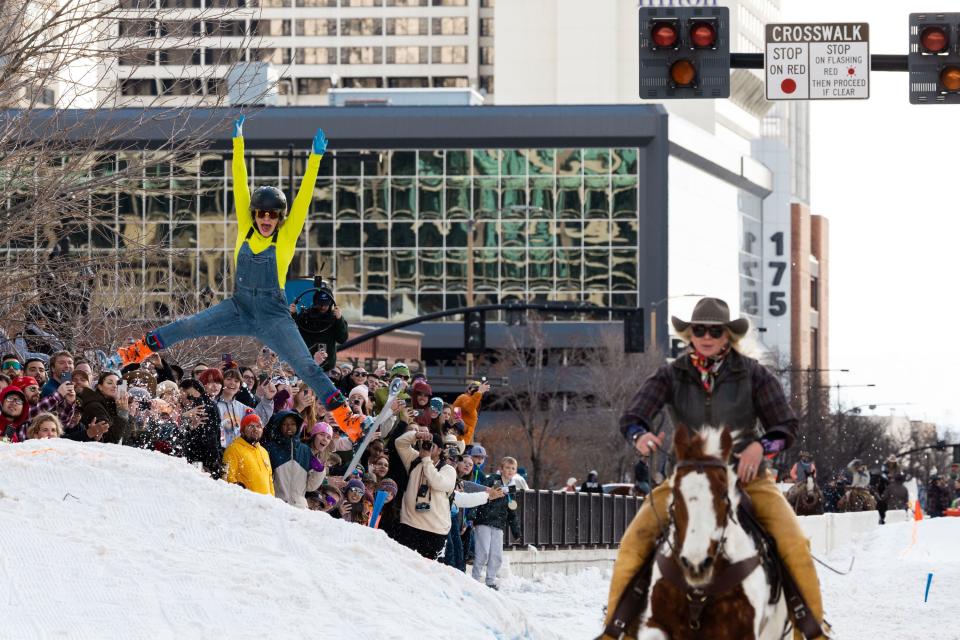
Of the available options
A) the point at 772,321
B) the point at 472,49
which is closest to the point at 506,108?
the point at 772,321

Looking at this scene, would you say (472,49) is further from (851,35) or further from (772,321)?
(851,35)

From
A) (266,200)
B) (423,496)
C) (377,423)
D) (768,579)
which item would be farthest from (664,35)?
(768,579)

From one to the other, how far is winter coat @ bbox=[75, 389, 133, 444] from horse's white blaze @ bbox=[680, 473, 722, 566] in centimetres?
687

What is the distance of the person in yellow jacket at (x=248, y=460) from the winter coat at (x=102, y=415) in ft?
2.71

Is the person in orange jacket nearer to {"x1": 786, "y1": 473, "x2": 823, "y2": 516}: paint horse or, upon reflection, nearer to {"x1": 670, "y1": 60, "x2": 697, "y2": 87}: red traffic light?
{"x1": 670, "y1": 60, "x2": 697, "y2": 87}: red traffic light

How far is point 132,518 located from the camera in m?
11.6

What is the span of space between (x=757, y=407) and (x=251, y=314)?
4.46 meters

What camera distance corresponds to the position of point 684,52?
16453 millimetres

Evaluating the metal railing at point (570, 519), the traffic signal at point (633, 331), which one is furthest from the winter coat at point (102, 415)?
the traffic signal at point (633, 331)

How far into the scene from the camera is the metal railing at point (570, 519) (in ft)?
90.5

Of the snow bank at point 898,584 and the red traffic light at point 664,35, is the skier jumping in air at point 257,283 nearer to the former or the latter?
the red traffic light at point 664,35

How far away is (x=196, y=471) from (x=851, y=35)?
834cm

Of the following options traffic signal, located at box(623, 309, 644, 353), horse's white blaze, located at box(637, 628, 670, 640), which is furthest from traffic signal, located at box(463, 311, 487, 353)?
horse's white blaze, located at box(637, 628, 670, 640)

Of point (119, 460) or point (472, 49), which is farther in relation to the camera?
point (472, 49)
